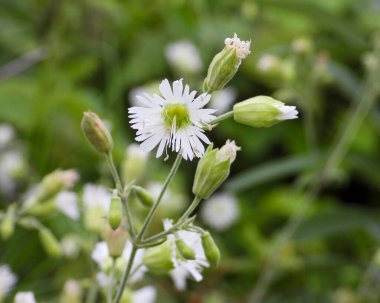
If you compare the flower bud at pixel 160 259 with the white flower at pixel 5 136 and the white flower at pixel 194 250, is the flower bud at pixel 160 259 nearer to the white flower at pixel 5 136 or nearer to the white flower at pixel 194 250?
the white flower at pixel 194 250

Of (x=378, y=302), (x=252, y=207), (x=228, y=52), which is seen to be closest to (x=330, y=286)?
(x=378, y=302)

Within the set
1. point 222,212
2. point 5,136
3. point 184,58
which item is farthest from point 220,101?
point 5,136

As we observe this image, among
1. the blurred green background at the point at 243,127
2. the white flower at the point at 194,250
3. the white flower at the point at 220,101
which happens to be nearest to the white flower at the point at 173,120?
the white flower at the point at 194,250

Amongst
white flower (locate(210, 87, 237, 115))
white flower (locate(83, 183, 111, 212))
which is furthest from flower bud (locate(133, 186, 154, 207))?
white flower (locate(210, 87, 237, 115))

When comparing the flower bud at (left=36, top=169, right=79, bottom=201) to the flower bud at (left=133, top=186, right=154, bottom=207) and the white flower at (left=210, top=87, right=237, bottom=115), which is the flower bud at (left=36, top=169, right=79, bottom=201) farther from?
the white flower at (left=210, top=87, right=237, bottom=115)

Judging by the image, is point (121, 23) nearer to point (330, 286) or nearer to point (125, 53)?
point (125, 53)

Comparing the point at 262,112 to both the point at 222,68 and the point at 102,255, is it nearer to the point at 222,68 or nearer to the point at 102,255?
the point at 222,68
